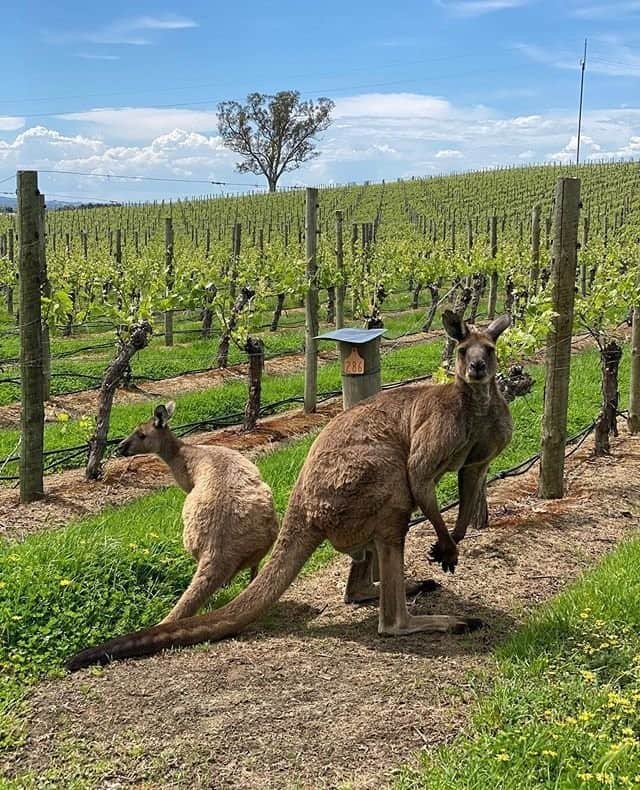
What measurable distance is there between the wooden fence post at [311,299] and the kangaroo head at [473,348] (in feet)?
20.6

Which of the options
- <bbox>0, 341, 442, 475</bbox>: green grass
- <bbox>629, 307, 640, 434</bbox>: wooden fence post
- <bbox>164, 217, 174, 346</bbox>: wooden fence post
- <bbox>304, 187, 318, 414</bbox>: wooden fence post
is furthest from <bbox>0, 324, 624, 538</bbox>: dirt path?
<bbox>164, 217, 174, 346</bbox>: wooden fence post

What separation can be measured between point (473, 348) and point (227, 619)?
211 centimetres

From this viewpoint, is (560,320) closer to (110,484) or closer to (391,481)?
(391,481)

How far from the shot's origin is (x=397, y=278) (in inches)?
802

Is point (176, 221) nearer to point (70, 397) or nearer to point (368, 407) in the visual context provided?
point (70, 397)

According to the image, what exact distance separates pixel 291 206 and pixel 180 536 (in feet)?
170

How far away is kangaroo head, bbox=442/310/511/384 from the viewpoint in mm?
4988

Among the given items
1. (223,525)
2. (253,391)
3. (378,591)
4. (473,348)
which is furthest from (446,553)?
(253,391)

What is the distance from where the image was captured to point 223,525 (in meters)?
5.73

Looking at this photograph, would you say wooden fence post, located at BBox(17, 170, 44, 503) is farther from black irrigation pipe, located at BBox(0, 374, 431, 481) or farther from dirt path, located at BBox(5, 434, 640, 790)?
dirt path, located at BBox(5, 434, 640, 790)

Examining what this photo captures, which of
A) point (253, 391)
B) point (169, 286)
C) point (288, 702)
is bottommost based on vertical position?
point (288, 702)

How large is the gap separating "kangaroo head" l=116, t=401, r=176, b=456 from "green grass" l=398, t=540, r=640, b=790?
11.4ft

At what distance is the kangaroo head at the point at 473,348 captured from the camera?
499cm

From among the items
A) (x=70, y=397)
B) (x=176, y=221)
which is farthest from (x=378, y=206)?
(x=70, y=397)
